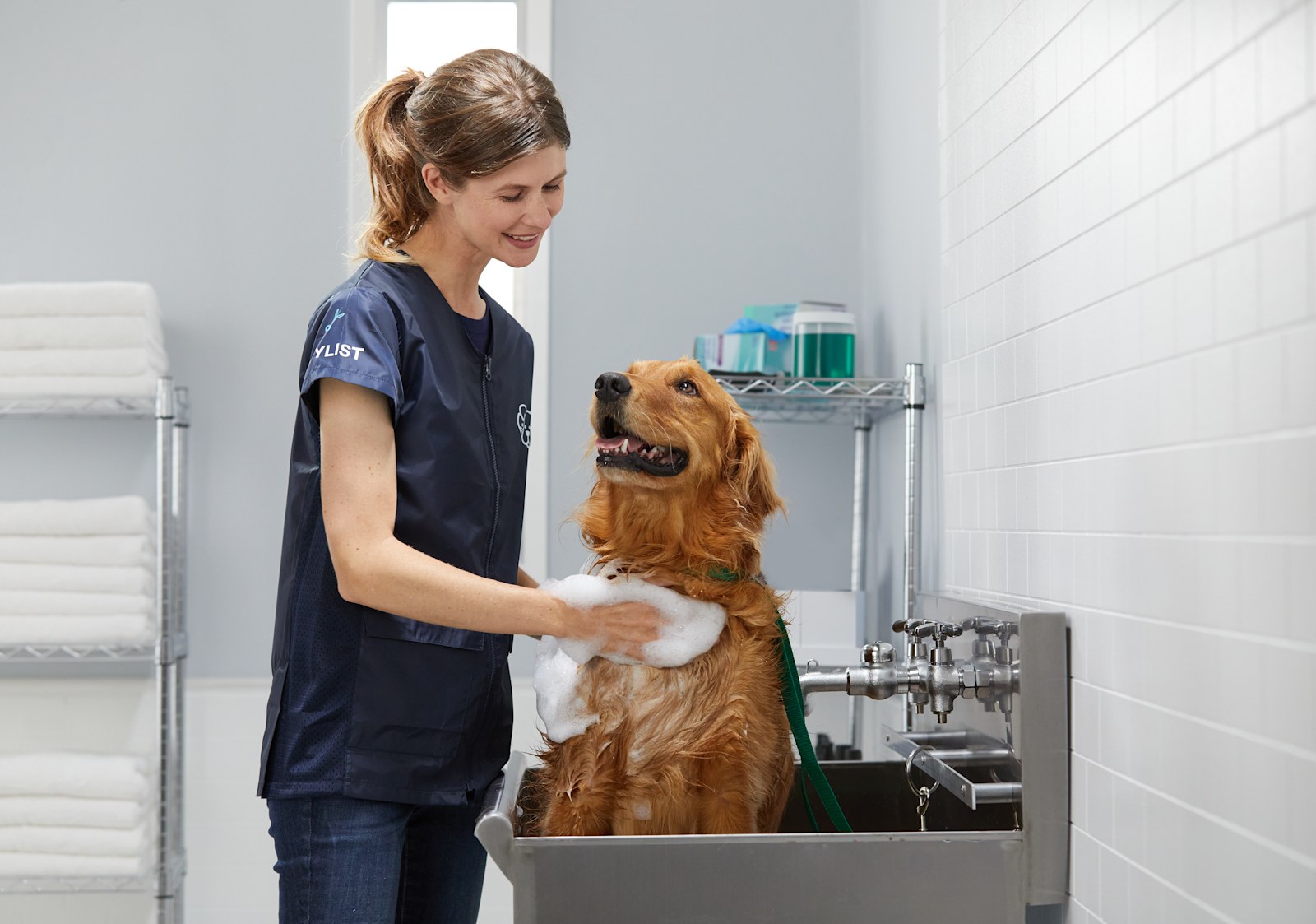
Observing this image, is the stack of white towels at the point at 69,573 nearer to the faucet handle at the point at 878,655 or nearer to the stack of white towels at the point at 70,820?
the stack of white towels at the point at 70,820

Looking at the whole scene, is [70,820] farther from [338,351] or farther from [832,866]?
[832,866]

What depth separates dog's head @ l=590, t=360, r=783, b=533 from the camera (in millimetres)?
1172

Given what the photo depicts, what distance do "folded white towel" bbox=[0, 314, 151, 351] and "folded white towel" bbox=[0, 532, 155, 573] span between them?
1.28 ft

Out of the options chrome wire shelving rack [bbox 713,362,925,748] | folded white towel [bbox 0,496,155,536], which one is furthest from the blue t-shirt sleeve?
folded white towel [bbox 0,496,155,536]

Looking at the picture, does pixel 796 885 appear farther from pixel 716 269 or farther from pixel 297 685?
pixel 716 269

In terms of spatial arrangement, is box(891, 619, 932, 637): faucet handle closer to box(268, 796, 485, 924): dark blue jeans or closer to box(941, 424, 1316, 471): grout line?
box(941, 424, 1316, 471): grout line

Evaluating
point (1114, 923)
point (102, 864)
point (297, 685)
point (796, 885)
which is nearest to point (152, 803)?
point (102, 864)

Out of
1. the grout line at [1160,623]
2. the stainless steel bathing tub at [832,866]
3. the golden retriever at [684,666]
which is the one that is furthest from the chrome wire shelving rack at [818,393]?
the stainless steel bathing tub at [832,866]

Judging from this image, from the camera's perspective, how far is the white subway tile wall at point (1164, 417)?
0.77 m

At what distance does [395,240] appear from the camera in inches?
48.0

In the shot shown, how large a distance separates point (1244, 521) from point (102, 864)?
7.21 ft

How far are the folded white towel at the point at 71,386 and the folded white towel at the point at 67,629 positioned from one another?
45 cm

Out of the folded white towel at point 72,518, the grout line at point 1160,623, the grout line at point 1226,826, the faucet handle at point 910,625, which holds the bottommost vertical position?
the grout line at point 1226,826

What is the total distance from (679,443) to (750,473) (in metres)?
0.09
